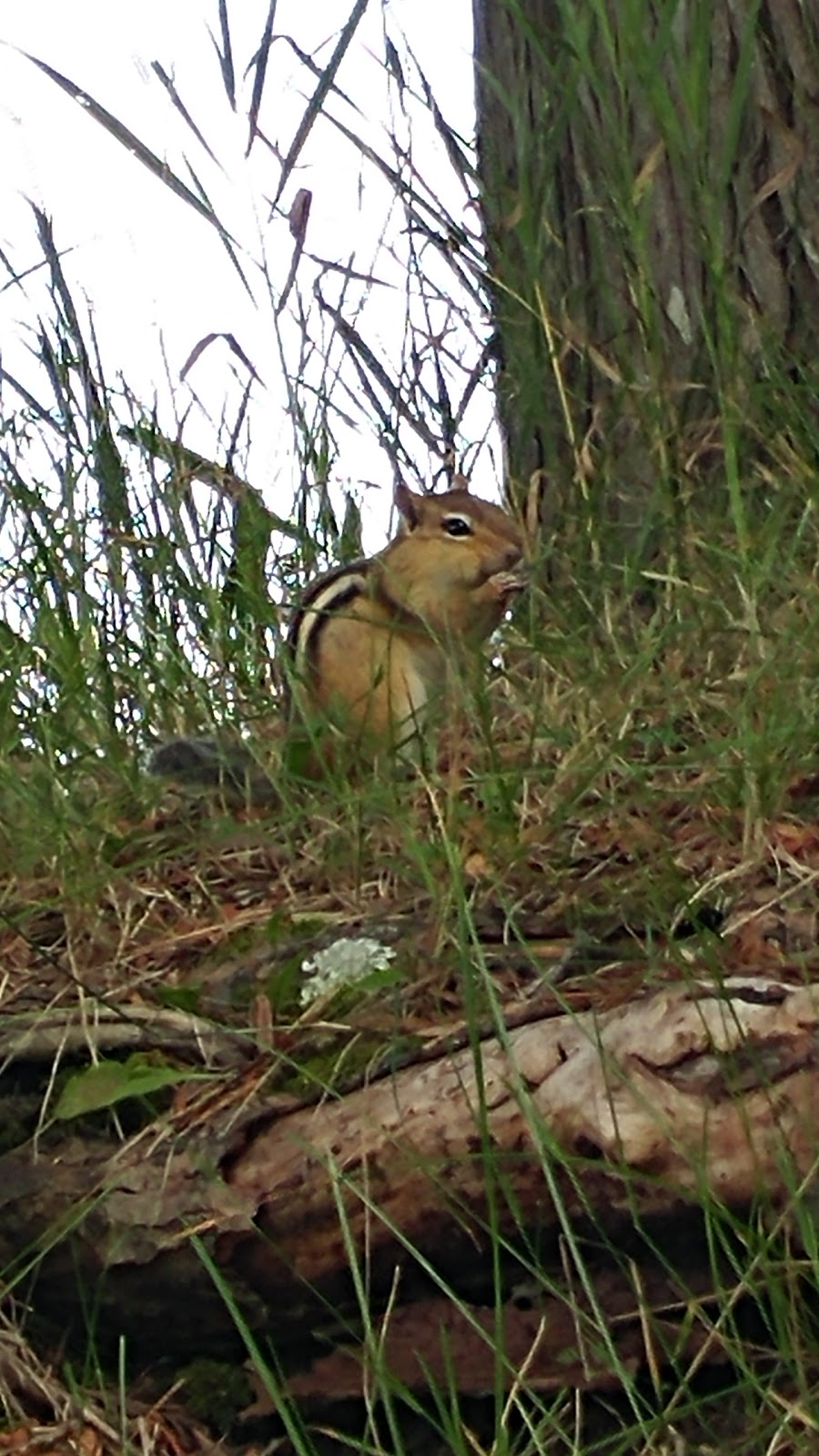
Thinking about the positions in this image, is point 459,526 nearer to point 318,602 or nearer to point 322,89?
point 318,602

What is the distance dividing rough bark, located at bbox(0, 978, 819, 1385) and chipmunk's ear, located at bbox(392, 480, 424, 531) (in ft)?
4.90

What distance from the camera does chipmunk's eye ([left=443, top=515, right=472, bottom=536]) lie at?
11.6 feet

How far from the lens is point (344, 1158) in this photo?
2.15 metres

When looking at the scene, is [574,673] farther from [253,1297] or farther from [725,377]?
[253,1297]

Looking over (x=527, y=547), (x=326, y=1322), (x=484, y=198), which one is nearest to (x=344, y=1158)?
(x=326, y=1322)

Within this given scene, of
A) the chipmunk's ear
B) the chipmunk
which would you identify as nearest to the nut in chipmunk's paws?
the chipmunk

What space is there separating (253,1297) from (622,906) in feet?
1.90

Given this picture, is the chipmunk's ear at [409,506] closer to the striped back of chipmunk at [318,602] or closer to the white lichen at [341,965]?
the striped back of chipmunk at [318,602]

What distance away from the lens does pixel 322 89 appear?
3.04m

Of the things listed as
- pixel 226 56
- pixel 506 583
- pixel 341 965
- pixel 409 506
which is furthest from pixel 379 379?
pixel 341 965

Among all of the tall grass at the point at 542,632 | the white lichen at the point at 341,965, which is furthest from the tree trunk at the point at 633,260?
the white lichen at the point at 341,965

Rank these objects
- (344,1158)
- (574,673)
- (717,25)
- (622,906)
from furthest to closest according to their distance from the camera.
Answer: (717,25) < (574,673) < (622,906) < (344,1158)

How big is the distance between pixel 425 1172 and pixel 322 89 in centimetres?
169

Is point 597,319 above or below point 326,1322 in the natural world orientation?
above
